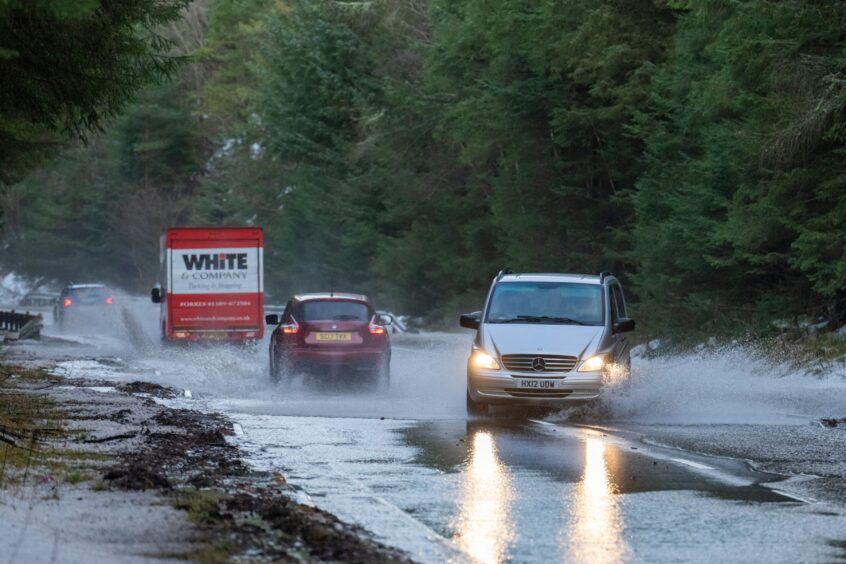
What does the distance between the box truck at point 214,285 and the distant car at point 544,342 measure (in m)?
16.8

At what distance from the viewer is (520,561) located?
30.2 ft

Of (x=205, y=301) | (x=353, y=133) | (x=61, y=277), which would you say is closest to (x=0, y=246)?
(x=61, y=277)

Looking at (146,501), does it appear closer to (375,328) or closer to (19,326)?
(375,328)

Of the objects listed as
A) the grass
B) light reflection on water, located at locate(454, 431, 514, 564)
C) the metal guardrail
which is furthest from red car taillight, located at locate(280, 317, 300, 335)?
the metal guardrail

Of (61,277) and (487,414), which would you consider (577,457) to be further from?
(61,277)

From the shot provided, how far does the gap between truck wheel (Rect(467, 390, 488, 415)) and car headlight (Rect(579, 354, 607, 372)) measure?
1.44 metres

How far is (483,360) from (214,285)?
18729 millimetres

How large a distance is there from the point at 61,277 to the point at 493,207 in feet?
272

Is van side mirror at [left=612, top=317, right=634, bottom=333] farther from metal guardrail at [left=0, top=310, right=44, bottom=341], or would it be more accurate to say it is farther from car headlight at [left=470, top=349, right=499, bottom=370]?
metal guardrail at [left=0, top=310, right=44, bottom=341]

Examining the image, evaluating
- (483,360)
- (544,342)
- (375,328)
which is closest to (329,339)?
(375,328)

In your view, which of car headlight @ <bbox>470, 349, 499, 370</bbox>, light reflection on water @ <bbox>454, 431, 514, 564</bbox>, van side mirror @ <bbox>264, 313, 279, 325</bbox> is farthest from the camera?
van side mirror @ <bbox>264, 313, 279, 325</bbox>

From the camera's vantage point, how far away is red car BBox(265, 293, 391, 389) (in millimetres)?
26500

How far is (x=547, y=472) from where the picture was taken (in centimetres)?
1381

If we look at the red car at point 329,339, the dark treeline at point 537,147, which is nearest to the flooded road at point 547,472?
the red car at point 329,339
